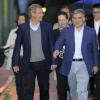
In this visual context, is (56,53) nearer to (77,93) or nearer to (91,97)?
(77,93)

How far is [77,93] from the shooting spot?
8.18 meters

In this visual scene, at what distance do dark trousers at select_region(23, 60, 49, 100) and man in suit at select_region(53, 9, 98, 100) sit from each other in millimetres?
323

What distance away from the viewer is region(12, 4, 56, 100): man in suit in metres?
8.22

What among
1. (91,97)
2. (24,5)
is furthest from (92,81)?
(24,5)

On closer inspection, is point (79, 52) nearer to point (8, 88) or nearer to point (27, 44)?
point (27, 44)

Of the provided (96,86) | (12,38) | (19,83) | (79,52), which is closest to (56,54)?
(79,52)

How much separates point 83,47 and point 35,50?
2.60 feet

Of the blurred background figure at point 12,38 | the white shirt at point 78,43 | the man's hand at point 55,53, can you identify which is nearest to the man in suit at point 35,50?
the man's hand at point 55,53

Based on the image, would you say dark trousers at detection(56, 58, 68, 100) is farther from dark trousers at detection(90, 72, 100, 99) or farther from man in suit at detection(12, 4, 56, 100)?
dark trousers at detection(90, 72, 100, 99)

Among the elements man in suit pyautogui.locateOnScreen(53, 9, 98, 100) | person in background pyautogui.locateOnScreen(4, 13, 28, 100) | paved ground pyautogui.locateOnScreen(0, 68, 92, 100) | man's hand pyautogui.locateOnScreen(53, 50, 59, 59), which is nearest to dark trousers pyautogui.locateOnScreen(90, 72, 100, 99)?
man in suit pyautogui.locateOnScreen(53, 9, 98, 100)

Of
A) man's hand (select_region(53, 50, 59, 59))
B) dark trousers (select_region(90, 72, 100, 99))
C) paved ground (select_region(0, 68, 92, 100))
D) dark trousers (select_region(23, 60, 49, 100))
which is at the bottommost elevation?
paved ground (select_region(0, 68, 92, 100))

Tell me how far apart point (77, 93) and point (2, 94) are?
3.40m

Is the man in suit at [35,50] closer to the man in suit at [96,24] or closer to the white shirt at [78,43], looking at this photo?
the white shirt at [78,43]

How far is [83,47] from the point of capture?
7.96 metres
